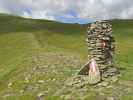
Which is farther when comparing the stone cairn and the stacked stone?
the stacked stone

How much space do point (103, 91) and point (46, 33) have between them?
11097 cm

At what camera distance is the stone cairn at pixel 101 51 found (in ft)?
158

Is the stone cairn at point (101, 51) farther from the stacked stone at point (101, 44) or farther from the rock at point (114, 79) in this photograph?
the rock at point (114, 79)

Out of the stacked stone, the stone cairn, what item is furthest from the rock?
the stacked stone

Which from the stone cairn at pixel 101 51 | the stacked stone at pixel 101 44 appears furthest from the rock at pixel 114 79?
the stacked stone at pixel 101 44

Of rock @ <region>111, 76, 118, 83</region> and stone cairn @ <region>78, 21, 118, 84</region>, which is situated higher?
stone cairn @ <region>78, 21, 118, 84</region>

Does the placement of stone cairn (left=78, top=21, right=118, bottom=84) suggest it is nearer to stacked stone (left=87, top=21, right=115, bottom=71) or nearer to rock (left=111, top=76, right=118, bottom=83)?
stacked stone (left=87, top=21, right=115, bottom=71)

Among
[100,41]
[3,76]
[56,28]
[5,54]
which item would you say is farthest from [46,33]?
[100,41]

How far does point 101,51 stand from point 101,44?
0.99 metres

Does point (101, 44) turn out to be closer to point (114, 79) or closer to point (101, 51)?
point (101, 51)

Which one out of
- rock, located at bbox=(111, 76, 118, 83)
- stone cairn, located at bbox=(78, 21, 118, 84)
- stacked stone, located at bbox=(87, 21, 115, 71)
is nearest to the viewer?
rock, located at bbox=(111, 76, 118, 83)

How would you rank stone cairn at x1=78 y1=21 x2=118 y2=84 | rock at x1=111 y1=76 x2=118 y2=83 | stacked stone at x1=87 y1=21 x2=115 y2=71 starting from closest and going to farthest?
1. rock at x1=111 y1=76 x2=118 y2=83
2. stone cairn at x1=78 y1=21 x2=118 y2=84
3. stacked stone at x1=87 y1=21 x2=115 y2=71

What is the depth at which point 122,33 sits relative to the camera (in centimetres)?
15075

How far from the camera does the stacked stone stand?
49844 millimetres
